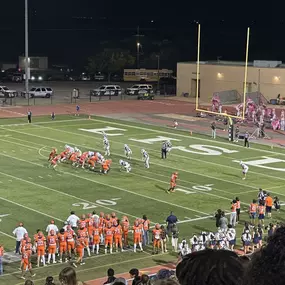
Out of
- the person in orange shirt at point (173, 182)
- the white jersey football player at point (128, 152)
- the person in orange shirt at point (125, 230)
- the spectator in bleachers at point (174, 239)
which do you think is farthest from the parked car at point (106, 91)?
the spectator in bleachers at point (174, 239)

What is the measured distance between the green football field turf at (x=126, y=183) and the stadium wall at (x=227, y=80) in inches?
697

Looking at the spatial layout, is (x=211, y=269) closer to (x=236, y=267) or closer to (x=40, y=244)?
(x=236, y=267)

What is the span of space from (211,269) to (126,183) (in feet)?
83.3

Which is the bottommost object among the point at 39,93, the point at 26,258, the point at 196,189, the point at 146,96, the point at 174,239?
the point at 196,189

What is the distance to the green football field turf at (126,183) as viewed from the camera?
21453 mm

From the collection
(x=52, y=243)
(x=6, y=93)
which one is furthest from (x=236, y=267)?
→ (x=6, y=93)

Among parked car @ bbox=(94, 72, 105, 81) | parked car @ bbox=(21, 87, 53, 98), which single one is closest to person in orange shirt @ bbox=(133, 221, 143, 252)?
parked car @ bbox=(21, 87, 53, 98)

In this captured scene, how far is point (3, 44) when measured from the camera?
10388 centimetres

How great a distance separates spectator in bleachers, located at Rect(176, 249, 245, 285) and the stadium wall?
55.1m

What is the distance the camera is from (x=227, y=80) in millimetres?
60750

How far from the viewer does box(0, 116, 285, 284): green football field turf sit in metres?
21.5

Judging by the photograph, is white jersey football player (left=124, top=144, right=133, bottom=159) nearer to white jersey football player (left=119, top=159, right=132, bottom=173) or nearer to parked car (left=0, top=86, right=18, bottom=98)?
white jersey football player (left=119, top=159, right=132, bottom=173)

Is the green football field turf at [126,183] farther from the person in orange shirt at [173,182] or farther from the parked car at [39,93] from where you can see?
the parked car at [39,93]

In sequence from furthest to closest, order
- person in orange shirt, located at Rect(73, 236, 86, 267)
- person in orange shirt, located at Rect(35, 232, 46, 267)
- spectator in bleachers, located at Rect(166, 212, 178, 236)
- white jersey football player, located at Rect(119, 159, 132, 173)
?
1. white jersey football player, located at Rect(119, 159, 132, 173)
2. spectator in bleachers, located at Rect(166, 212, 178, 236)
3. person in orange shirt, located at Rect(73, 236, 86, 267)
4. person in orange shirt, located at Rect(35, 232, 46, 267)
